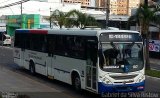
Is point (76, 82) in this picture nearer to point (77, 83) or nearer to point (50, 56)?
point (77, 83)

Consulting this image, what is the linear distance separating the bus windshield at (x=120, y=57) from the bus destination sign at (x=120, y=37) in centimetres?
20

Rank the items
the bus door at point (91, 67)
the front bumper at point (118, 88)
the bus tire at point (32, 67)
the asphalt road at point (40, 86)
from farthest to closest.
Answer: the bus tire at point (32, 67) < the asphalt road at point (40, 86) < the bus door at point (91, 67) < the front bumper at point (118, 88)

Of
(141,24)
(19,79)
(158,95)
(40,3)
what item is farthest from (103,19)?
(158,95)

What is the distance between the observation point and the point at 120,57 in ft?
48.0

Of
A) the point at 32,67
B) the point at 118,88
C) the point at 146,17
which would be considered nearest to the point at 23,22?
the point at 146,17

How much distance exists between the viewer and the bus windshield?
1445 cm

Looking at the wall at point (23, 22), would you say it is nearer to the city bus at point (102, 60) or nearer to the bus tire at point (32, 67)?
the bus tire at point (32, 67)

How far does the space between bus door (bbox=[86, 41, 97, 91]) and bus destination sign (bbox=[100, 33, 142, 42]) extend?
1.51 ft

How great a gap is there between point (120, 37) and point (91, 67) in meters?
1.55

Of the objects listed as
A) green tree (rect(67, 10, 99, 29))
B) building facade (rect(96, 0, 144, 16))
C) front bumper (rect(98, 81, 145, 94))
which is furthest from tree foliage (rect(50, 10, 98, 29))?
building facade (rect(96, 0, 144, 16))

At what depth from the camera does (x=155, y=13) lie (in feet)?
90.1

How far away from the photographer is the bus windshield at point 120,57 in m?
14.4

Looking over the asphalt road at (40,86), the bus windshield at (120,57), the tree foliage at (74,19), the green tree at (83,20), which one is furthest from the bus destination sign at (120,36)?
the green tree at (83,20)

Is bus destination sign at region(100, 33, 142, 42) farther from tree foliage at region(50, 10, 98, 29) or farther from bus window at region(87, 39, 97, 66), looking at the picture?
tree foliage at region(50, 10, 98, 29)
